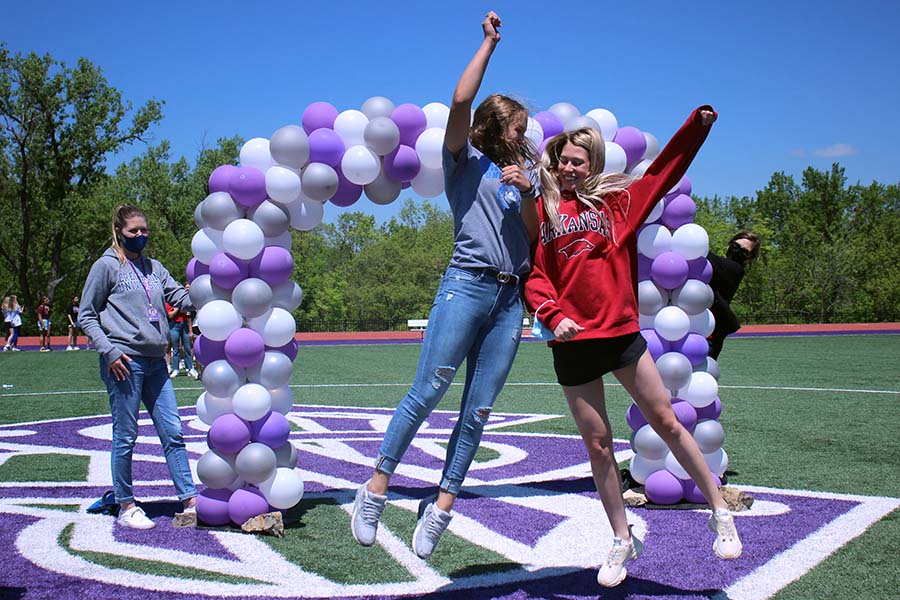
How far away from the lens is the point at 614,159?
5.84 metres

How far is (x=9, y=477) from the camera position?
6824mm

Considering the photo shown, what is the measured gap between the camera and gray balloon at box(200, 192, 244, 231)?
5656 mm

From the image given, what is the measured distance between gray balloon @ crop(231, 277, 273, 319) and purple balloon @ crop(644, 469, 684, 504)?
123 inches

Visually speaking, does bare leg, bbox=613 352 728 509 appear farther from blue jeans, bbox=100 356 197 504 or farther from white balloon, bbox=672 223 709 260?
blue jeans, bbox=100 356 197 504

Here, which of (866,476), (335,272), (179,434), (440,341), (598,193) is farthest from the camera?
(335,272)

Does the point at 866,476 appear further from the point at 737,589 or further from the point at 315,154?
the point at 315,154

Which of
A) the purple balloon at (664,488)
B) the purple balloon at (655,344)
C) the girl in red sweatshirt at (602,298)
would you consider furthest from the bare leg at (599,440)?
the purple balloon at (655,344)

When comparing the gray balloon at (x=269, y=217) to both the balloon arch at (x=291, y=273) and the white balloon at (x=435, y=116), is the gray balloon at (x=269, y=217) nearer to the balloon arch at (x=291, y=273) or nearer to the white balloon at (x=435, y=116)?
the balloon arch at (x=291, y=273)

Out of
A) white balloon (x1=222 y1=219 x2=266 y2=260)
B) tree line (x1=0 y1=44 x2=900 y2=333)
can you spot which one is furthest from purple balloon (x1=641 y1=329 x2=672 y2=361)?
tree line (x1=0 y1=44 x2=900 y2=333)

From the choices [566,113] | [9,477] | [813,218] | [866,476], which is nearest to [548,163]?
[566,113]

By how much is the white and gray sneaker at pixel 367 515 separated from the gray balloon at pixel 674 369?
2816 millimetres

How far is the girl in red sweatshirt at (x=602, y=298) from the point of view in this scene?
381 cm

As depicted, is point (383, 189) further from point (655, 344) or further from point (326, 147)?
point (655, 344)

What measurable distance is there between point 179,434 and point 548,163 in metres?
3.39
